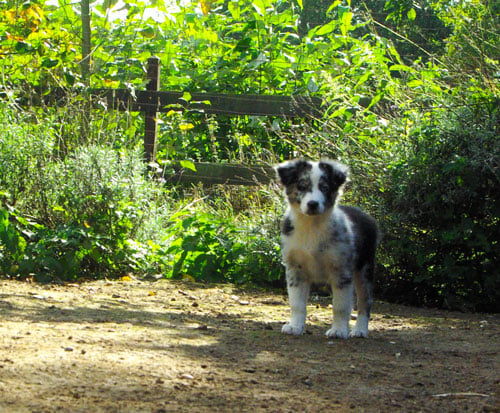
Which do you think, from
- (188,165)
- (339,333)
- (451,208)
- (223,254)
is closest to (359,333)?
(339,333)

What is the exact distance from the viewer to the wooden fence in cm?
990

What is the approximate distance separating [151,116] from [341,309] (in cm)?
550

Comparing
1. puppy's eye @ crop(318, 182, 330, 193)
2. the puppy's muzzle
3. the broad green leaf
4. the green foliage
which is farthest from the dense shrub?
the broad green leaf

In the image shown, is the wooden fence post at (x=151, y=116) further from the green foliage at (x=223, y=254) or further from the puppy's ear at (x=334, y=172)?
the puppy's ear at (x=334, y=172)

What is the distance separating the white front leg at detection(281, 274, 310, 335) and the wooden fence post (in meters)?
4.62

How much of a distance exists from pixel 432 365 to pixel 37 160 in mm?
5016

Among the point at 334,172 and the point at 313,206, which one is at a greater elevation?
the point at 334,172

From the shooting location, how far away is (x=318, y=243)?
5531mm

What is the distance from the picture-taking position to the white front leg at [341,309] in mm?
5469

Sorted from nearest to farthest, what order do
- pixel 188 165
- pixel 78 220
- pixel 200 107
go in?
1. pixel 78 220
2. pixel 188 165
3. pixel 200 107

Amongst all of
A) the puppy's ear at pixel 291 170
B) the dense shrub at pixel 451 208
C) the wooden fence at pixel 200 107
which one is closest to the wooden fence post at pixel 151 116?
the wooden fence at pixel 200 107

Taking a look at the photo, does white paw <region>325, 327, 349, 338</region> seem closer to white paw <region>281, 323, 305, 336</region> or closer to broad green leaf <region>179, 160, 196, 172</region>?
white paw <region>281, 323, 305, 336</region>

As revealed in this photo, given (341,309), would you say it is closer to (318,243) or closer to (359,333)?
(359,333)

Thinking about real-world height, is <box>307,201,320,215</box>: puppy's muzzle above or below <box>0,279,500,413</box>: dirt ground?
above
